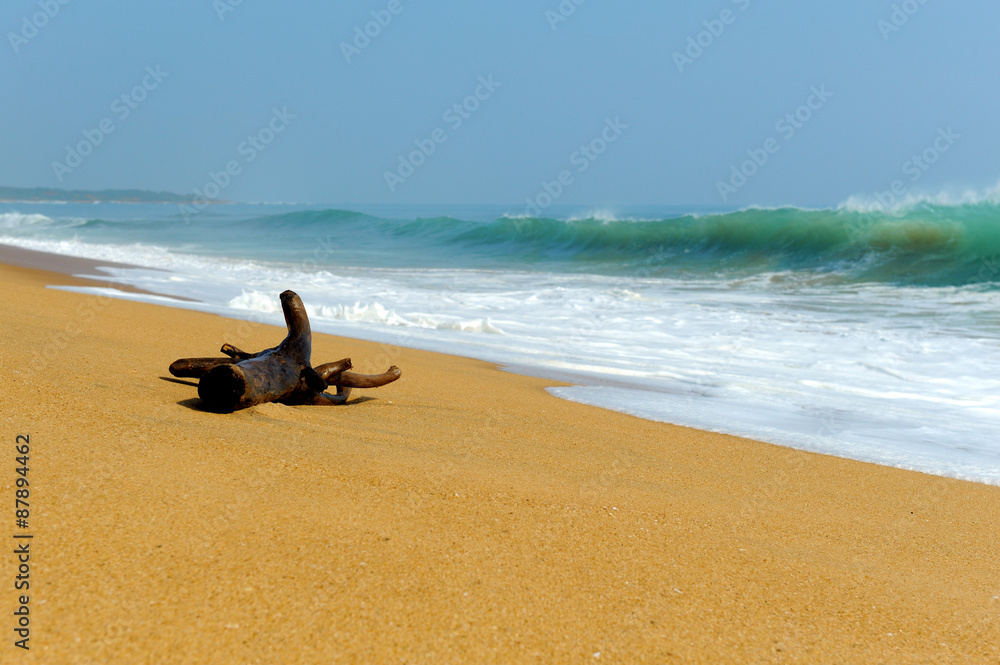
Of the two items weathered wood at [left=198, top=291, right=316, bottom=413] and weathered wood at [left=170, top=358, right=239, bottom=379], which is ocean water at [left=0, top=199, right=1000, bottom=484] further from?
weathered wood at [left=170, top=358, right=239, bottom=379]

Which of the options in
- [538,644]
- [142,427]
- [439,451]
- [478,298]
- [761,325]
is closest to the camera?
[538,644]

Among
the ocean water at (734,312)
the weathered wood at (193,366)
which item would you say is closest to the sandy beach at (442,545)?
the weathered wood at (193,366)

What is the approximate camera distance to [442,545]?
1.87 meters

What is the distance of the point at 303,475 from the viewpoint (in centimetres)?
220

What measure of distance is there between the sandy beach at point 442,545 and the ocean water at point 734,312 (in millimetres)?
1343

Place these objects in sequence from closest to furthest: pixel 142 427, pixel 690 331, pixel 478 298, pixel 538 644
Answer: pixel 538 644 < pixel 142 427 < pixel 690 331 < pixel 478 298

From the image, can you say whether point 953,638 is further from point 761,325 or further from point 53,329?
point 761,325

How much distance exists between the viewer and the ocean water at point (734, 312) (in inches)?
184

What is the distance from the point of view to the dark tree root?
9.38ft

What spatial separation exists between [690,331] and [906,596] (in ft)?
21.8

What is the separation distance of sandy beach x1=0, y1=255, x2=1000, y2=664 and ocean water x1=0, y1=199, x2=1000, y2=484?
134 cm

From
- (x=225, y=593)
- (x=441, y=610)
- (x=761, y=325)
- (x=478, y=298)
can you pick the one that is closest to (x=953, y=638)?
(x=441, y=610)

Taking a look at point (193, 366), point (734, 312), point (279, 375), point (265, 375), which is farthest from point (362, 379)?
point (734, 312)

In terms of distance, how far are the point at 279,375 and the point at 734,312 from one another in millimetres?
8301
